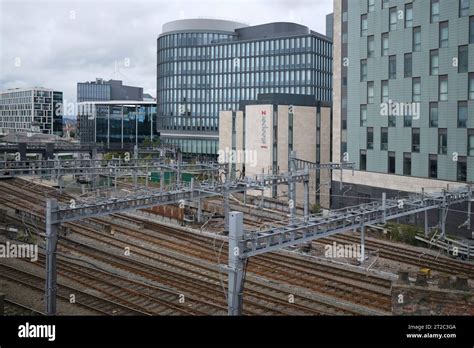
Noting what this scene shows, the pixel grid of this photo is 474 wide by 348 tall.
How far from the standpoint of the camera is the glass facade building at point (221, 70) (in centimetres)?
7506

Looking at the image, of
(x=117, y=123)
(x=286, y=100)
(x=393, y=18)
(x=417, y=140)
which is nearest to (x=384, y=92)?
(x=417, y=140)

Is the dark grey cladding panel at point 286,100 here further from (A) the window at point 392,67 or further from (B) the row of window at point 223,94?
(B) the row of window at point 223,94

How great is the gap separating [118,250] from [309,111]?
24.5 metres

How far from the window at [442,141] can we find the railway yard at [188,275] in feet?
22.9

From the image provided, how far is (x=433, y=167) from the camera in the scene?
31.2 meters

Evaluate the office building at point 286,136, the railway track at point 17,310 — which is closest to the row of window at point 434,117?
the office building at point 286,136

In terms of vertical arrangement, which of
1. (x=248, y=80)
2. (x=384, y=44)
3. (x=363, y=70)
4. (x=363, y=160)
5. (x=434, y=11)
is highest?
(x=248, y=80)

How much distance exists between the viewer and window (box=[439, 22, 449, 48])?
30.2 m

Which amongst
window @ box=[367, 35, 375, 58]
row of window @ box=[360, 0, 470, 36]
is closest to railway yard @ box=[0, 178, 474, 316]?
window @ box=[367, 35, 375, 58]

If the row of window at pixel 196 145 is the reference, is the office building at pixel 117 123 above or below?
above

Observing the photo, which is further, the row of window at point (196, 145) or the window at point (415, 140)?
the row of window at point (196, 145)

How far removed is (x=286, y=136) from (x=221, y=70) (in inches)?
1647

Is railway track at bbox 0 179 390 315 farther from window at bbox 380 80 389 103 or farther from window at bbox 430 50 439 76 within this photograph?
window at bbox 430 50 439 76

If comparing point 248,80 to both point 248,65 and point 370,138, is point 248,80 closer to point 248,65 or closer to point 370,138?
point 248,65
